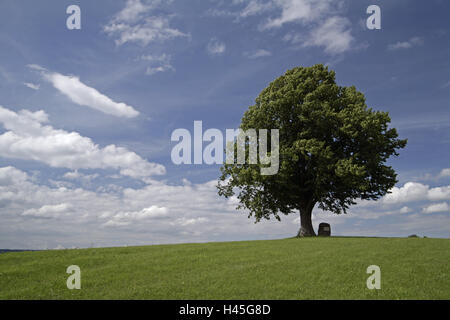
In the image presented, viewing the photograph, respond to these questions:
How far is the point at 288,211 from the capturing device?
137 feet

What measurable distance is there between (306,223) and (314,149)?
419 inches

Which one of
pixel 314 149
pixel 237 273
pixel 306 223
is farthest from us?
pixel 306 223

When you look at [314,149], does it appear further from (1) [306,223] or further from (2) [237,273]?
(2) [237,273]

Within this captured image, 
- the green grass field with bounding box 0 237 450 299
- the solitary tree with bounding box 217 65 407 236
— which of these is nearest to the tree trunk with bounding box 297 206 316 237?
the solitary tree with bounding box 217 65 407 236

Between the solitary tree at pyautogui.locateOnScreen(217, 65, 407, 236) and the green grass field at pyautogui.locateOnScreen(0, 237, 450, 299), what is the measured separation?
37.2ft

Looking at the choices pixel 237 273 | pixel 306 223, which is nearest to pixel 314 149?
pixel 306 223

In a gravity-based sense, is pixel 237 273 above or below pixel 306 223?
below

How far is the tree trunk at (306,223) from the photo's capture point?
125ft

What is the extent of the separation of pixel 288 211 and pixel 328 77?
1854cm

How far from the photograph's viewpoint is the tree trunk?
38156 millimetres

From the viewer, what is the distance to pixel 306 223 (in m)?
39.0
